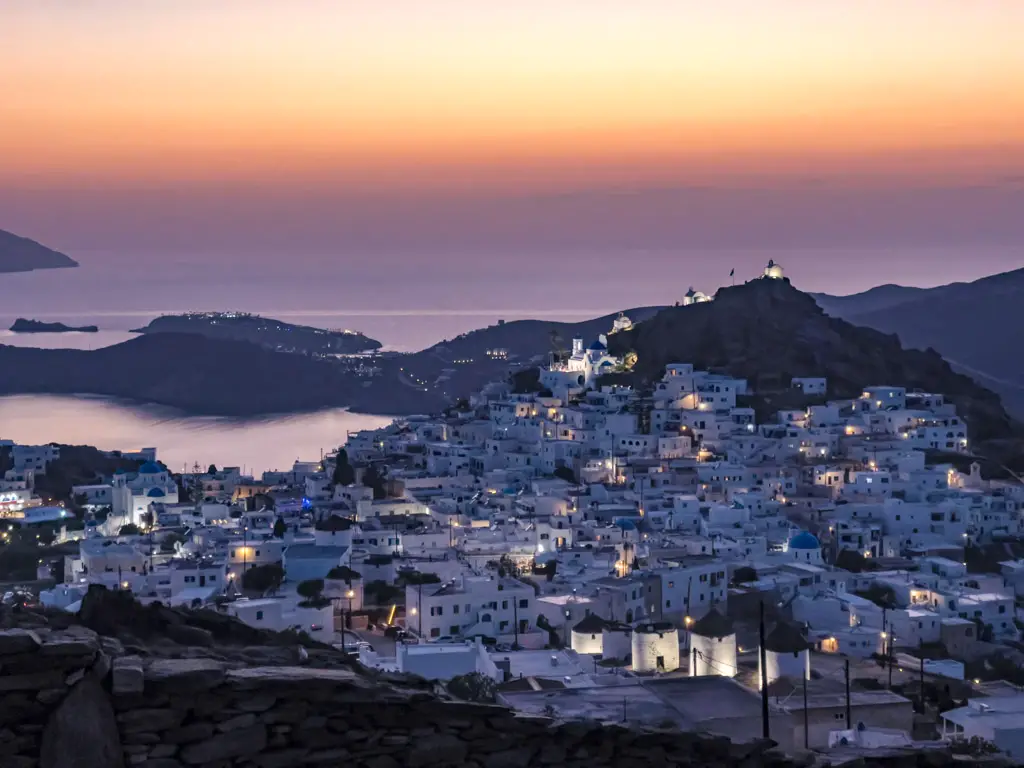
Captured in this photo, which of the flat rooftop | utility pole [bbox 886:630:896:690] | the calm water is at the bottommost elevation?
utility pole [bbox 886:630:896:690]

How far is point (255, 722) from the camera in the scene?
3.88 m

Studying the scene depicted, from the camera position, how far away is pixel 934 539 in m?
22.0

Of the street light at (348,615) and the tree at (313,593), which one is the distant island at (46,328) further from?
the street light at (348,615)

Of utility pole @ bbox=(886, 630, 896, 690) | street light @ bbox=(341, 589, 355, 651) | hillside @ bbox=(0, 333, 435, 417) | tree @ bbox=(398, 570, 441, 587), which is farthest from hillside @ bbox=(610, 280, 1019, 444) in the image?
hillside @ bbox=(0, 333, 435, 417)

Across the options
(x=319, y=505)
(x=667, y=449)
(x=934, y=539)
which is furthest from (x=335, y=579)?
(x=667, y=449)

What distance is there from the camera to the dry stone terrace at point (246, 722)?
376cm

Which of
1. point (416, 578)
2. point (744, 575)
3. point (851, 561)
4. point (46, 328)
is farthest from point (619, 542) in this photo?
point (46, 328)

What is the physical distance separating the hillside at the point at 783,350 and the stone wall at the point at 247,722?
27547mm

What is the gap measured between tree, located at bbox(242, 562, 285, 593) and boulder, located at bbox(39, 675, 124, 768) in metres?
13.6

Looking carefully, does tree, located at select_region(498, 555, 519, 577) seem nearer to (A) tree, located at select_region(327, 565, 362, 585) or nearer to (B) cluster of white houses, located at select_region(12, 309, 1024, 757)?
(B) cluster of white houses, located at select_region(12, 309, 1024, 757)

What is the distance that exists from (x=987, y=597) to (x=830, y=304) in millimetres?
54005

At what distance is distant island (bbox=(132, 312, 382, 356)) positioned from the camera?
8831 cm

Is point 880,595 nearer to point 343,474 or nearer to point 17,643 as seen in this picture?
point 343,474

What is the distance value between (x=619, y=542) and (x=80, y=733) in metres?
16.4
